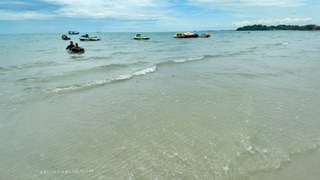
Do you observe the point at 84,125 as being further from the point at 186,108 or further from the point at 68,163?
the point at 186,108

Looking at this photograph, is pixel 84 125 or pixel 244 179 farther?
pixel 84 125

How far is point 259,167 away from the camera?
18.4ft

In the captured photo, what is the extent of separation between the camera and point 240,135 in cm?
722

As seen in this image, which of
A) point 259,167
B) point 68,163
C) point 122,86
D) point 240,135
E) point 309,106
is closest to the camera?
point 259,167

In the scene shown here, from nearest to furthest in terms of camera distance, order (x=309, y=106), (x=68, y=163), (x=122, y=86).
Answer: (x=68, y=163) → (x=309, y=106) → (x=122, y=86)

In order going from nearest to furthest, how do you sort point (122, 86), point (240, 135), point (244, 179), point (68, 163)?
1. point (244, 179)
2. point (68, 163)
3. point (240, 135)
4. point (122, 86)

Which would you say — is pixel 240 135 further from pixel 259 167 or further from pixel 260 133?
pixel 259 167

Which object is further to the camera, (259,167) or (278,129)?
(278,129)

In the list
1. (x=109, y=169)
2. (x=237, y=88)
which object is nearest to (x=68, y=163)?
(x=109, y=169)

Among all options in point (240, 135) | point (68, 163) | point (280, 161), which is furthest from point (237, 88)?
point (68, 163)

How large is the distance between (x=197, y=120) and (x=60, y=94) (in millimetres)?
6977

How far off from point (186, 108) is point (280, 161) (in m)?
4.31

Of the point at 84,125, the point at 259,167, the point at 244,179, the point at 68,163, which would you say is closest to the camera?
the point at 244,179

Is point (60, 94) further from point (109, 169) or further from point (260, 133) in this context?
point (260, 133)
